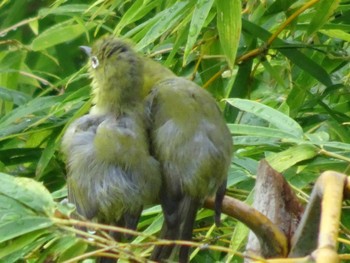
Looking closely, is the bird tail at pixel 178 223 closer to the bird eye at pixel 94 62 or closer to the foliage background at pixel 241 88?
the foliage background at pixel 241 88

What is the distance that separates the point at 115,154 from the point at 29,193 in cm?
56

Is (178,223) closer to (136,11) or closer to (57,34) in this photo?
(136,11)

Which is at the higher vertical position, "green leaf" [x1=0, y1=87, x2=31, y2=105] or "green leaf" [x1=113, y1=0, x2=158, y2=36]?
"green leaf" [x1=113, y1=0, x2=158, y2=36]

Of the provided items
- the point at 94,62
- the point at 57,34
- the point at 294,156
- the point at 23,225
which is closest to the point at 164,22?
the point at 94,62

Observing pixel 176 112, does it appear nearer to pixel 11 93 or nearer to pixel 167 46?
pixel 167 46

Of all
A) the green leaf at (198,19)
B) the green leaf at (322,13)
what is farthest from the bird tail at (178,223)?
the green leaf at (322,13)

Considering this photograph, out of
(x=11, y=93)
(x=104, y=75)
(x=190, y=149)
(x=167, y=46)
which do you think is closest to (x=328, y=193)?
(x=190, y=149)

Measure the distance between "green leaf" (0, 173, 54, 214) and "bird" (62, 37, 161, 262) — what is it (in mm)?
525

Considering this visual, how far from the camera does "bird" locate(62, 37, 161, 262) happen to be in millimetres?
1630

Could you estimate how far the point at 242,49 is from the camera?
99.7 inches

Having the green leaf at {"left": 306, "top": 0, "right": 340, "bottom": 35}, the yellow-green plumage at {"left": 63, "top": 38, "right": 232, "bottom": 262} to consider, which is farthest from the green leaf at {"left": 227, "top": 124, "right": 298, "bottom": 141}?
the green leaf at {"left": 306, "top": 0, "right": 340, "bottom": 35}

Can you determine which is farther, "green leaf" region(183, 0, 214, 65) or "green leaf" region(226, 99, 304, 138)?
"green leaf" region(183, 0, 214, 65)

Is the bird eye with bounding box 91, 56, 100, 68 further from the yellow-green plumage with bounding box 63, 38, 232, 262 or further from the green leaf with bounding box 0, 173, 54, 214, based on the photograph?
the green leaf with bounding box 0, 173, 54, 214

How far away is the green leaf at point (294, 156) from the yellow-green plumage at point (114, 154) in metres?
0.31
